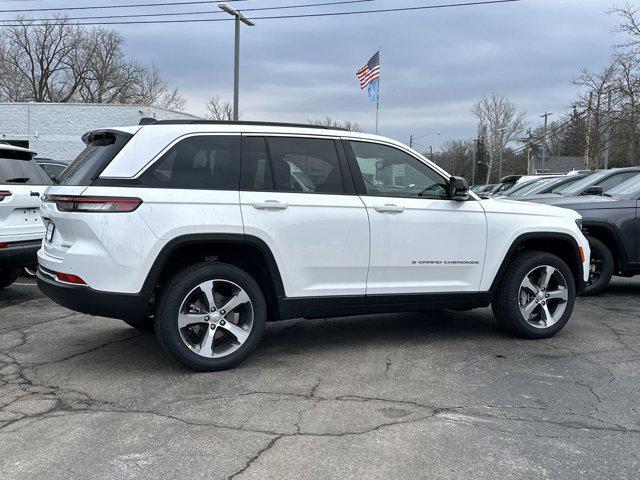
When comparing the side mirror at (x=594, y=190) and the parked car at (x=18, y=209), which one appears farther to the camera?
the side mirror at (x=594, y=190)

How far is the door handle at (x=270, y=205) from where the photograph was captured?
15.1 feet

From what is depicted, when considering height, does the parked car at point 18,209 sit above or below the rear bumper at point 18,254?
above

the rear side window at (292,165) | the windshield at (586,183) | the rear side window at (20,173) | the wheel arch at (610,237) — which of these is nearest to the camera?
the rear side window at (292,165)

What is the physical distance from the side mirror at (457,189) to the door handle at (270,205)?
157 cm

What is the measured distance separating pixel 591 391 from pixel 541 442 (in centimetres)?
115

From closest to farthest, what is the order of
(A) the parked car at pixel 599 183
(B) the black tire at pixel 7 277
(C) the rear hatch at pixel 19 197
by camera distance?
(C) the rear hatch at pixel 19 197 → (B) the black tire at pixel 7 277 → (A) the parked car at pixel 599 183

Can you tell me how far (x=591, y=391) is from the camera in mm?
4348

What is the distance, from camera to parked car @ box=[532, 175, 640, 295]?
25.3ft

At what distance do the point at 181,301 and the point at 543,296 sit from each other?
3484mm

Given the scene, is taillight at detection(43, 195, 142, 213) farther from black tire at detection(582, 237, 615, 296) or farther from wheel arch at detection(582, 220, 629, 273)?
black tire at detection(582, 237, 615, 296)

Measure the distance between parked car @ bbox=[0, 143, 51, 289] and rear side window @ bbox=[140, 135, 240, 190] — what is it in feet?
10.6

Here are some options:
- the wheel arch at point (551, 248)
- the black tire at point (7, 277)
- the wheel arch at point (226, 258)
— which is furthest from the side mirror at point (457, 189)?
the black tire at point (7, 277)

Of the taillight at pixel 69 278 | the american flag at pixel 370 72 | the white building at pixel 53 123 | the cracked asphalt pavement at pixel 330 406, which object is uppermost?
the american flag at pixel 370 72

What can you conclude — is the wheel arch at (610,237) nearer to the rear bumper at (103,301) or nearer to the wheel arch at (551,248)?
the wheel arch at (551,248)
